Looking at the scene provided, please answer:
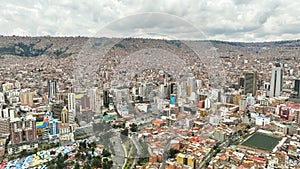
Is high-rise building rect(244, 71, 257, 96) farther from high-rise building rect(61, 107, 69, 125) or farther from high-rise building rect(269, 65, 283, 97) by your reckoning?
high-rise building rect(61, 107, 69, 125)

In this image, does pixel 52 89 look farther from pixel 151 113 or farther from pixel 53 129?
pixel 151 113

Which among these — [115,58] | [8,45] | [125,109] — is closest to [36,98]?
[125,109]

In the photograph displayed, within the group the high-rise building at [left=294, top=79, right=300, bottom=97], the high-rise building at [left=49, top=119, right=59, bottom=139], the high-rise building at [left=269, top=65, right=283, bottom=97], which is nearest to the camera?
the high-rise building at [left=49, top=119, right=59, bottom=139]

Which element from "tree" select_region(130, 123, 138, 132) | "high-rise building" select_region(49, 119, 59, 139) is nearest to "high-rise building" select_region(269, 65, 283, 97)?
"high-rise building" select_region(49, 119, 59, 139)

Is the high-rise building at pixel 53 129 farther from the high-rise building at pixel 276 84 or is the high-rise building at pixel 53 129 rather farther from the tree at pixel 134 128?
the high-rise building at pixel 276 84

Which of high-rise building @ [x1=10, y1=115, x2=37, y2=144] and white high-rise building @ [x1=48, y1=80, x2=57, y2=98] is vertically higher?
white high-rise building @ [x1=48, y1=80, x2=57, y2=98]

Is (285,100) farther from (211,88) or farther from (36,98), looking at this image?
(36,98)

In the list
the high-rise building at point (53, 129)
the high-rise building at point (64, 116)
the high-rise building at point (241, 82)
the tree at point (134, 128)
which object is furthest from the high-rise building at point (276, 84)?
the tree at point (134, 128)
